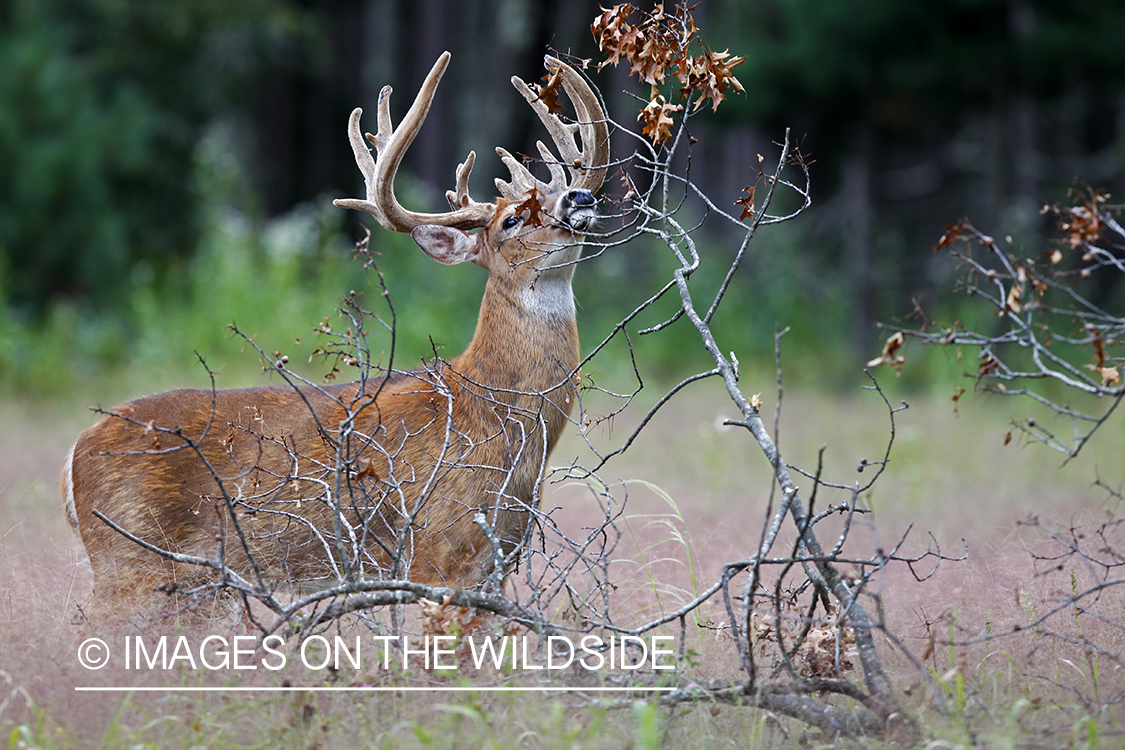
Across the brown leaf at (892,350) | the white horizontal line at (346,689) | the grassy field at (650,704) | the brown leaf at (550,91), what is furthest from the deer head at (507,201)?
the white horizontal line at (346,689)

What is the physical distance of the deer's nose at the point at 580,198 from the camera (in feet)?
14.3

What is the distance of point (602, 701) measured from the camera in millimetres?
2979

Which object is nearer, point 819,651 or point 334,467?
point 819,651

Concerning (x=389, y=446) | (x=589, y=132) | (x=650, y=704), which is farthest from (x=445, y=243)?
(x=650, y=704)

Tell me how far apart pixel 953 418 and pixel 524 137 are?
16.1 meters

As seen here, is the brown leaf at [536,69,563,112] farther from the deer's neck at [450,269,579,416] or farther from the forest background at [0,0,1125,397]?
the forest background at [0,0,1125,397]

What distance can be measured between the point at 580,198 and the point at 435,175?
14.6 m

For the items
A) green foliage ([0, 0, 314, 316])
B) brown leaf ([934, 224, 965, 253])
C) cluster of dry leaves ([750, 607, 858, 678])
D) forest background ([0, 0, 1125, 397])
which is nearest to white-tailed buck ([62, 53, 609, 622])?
cluster of dry leaves ([750, 607, 858, 678])

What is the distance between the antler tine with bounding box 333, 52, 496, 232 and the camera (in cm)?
443

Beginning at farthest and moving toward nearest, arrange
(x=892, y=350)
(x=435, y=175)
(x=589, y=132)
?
(x=435, y=175) → (x=589, y=132) → (x=892, y=350)

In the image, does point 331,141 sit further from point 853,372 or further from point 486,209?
point 486,209

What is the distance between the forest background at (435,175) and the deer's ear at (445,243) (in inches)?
236

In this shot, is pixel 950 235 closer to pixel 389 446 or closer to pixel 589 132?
pixel 589 132

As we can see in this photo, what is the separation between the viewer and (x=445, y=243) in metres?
4.72
